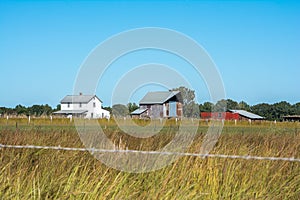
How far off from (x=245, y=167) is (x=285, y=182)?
525mm

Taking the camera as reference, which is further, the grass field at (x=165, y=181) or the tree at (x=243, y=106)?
the tree at (x=243, y=106)

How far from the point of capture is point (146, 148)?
25.1ft

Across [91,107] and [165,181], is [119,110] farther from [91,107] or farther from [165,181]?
[91,107]

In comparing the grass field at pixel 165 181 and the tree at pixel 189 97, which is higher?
the tree at pixel 189 97

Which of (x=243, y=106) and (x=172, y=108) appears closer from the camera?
(x=172, y=108)

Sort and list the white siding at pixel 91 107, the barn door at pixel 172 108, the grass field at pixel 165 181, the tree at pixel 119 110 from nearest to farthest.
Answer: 1. the grass field at pixel 165 181
2. the tree at pixel 119 110
3. the barn door at pixel 172 108
4. the white siding at pixel 91 107

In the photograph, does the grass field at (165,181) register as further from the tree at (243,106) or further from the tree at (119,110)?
the tree at (243,106)

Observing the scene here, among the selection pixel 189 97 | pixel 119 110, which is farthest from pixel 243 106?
pixel 119 110

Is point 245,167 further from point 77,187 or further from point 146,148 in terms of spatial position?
point 146,148

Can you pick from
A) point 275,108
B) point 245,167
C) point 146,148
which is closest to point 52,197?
point 245,167

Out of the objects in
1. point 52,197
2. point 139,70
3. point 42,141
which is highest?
point 139,70

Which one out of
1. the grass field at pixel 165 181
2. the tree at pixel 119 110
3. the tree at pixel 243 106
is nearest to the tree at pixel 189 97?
the tree at pixel 119 110

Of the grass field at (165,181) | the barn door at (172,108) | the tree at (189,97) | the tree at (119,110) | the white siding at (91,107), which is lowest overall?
the grass field at (165,181)

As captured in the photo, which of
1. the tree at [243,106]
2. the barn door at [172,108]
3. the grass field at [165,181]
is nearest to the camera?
the grass field at [165,181]
